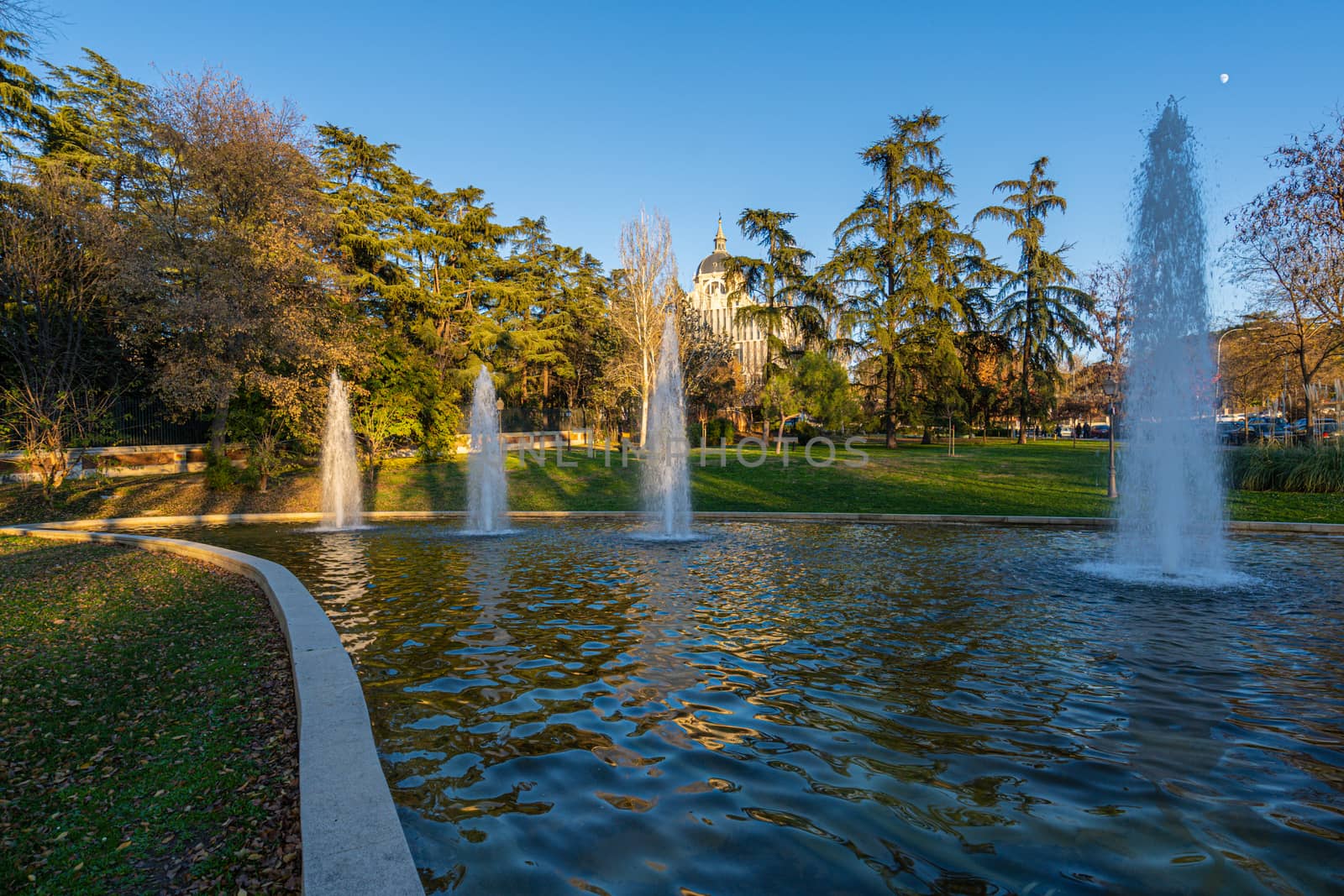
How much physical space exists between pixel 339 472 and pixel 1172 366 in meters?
16.3

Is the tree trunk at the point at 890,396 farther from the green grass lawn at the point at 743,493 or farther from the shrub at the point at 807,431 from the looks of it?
the green grass lawn at the point at 743,493

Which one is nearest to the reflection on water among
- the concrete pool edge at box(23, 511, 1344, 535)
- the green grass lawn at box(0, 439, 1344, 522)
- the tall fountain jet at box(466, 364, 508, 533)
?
the concrete pool edge at box(23, 511, 1344, 535)

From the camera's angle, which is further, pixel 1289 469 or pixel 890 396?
pixel 890 396

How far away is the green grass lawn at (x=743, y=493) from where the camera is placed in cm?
1650

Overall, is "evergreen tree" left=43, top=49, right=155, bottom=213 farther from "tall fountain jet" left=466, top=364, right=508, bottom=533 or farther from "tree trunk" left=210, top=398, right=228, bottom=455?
"tall fountain jet" left=466, top=364, right=508, bottom=533

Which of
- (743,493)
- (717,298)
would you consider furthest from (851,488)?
(717,298)

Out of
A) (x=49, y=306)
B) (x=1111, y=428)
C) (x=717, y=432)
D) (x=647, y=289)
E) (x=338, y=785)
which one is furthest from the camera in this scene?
(x=717, y=432)

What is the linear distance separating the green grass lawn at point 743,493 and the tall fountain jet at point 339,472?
888 millimetres

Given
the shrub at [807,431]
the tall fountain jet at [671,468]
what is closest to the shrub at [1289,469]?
the tall fountain jet at [671,468]

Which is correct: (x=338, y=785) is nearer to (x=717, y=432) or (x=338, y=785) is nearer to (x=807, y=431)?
(x=807, y=431)

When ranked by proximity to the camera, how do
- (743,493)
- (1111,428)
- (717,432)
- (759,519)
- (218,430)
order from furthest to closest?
1. (717,432)
2. (218,430)
3. (743,493)
4. (1111,428)
5. (759,519)

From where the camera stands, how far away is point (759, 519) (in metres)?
15.9

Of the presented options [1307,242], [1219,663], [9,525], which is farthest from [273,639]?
[1307,242]

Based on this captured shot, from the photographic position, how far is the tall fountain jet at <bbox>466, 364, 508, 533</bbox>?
15353 millimetres
